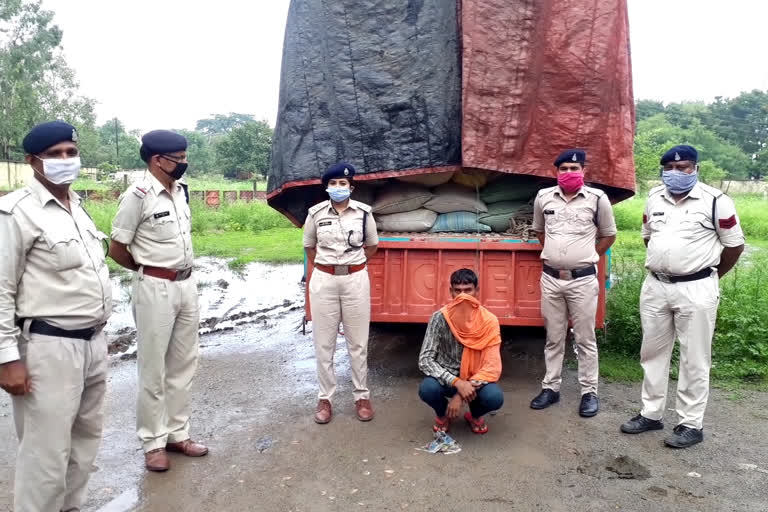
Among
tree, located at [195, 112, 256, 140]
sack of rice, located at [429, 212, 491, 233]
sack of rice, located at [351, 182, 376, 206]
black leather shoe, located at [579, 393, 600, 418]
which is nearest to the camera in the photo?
black leather shoe, located at [579, 393, 600, 418]

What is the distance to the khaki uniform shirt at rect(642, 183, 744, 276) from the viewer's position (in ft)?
11.7

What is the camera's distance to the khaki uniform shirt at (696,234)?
11.7 feet

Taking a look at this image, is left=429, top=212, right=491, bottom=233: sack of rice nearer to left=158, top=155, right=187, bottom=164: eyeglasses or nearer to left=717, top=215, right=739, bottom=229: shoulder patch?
left=717, top=215, right=739, bottom=229: shoulder patch

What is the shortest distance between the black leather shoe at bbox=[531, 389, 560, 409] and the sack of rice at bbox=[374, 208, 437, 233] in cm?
142

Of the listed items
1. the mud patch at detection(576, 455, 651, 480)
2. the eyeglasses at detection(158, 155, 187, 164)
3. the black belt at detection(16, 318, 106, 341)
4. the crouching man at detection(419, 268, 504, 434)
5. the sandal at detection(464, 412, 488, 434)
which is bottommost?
the mud patch at detection(576, 455, 651, 480)

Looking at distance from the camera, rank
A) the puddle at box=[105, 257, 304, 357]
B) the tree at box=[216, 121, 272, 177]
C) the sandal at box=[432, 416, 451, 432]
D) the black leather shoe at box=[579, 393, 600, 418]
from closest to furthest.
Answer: the sandal at box=[432, 416, 451, 432] < the black leather shoe at box=[579, 393, 600, 418] < the puddle at box=[105, 257, 304, 357] < the tree at box=[216, 121, 272, 177]

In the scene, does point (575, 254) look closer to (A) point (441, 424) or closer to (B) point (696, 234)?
(B) point (696, 234)

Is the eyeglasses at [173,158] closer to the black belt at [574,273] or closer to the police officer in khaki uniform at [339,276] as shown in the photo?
the police officer in khaki uniform at [339,276]

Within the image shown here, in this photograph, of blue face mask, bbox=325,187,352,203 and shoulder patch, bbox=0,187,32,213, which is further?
blue face mask, bbox=325,187,352,203

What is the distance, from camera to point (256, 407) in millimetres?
4375

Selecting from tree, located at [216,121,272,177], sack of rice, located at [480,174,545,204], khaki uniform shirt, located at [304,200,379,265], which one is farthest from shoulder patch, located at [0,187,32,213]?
tree, located at [216,121,272,177]

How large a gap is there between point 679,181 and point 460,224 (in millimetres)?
1529

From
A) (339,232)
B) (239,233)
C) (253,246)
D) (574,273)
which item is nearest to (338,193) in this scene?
(339,232)

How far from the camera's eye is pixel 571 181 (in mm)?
3961
